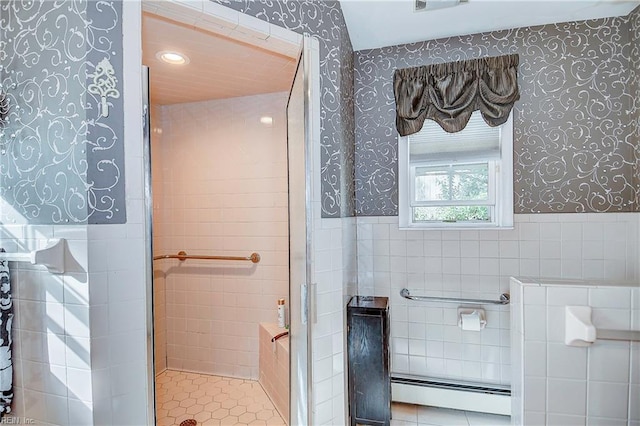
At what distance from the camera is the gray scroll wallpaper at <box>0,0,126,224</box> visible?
997 mm

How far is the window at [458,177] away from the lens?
1910 mm

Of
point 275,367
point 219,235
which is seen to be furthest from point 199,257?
point 275,367

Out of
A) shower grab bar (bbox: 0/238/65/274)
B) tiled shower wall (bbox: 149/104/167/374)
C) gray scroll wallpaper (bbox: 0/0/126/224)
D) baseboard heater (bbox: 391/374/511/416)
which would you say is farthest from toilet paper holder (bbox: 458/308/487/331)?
tiled shower wall (bbox: 149/104/167/374)

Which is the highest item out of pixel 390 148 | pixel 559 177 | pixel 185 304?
pixel 390 148

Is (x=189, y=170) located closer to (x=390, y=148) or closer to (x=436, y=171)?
(x=390, y=148)

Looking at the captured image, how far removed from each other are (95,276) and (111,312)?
13cm

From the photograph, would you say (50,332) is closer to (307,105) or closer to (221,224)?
(307,105)

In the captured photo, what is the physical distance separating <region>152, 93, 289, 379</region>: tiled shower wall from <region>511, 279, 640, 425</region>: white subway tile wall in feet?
4.99

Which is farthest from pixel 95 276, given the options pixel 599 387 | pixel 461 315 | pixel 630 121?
pixel 630 121

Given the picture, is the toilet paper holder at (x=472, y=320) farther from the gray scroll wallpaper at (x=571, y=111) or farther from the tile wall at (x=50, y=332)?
the tile wall at (x=50, y=332)

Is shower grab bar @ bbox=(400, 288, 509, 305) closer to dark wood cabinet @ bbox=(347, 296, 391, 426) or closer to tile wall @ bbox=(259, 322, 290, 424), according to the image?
dark wood cabinet @ bbox=(347, 296, 391, 426)

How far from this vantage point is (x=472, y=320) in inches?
71.5

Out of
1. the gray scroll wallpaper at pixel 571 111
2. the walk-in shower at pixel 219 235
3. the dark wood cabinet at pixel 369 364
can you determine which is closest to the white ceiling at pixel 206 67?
the walk-in shower at pixel 219 235

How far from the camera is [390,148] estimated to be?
204cm
